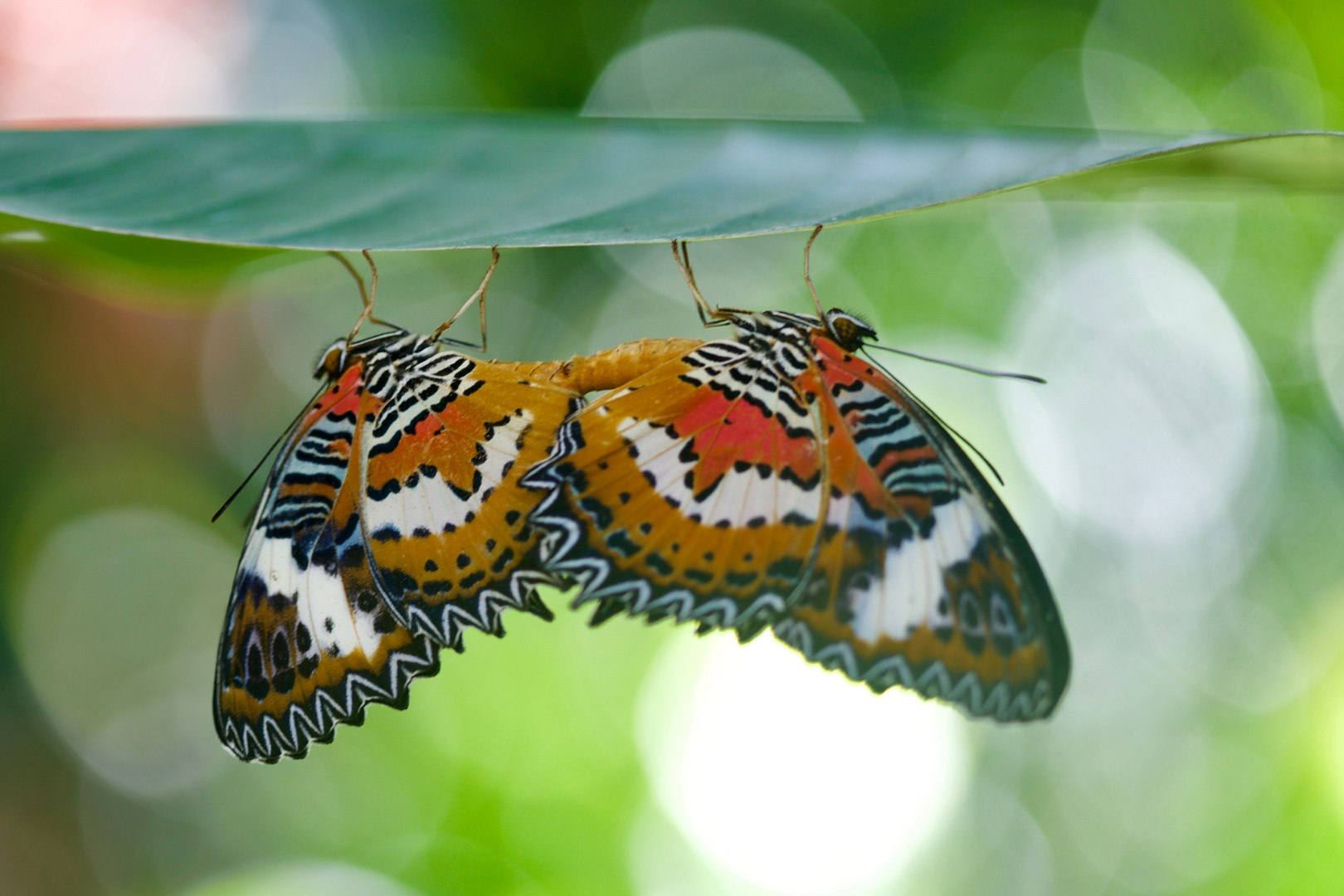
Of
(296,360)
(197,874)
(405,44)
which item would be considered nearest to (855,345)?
(405,44)

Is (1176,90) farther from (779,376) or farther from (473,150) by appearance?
(473,150)

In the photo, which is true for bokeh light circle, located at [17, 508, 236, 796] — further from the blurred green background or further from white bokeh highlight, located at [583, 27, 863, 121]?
white bokeh highlight, located at [583, 27, 863, 121]

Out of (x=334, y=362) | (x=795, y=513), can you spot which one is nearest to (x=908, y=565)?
(x=795, y=513)

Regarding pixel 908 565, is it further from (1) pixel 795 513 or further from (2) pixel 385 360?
(2) pixel 385 360

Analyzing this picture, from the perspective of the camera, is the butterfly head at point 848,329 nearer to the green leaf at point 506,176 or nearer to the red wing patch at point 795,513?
the red wing patch at point 795,513

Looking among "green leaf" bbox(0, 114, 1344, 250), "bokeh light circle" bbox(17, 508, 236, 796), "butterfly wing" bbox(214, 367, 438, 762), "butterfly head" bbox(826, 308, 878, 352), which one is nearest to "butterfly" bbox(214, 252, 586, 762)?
"butterfly wing" bbox(214, 367, 438, 762)

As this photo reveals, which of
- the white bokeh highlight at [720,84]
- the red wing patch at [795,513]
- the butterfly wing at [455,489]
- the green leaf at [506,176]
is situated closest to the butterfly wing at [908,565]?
the red wing patch at [795,513]

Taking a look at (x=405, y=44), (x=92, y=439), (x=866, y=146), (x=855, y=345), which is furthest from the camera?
(x=92, y=439)
